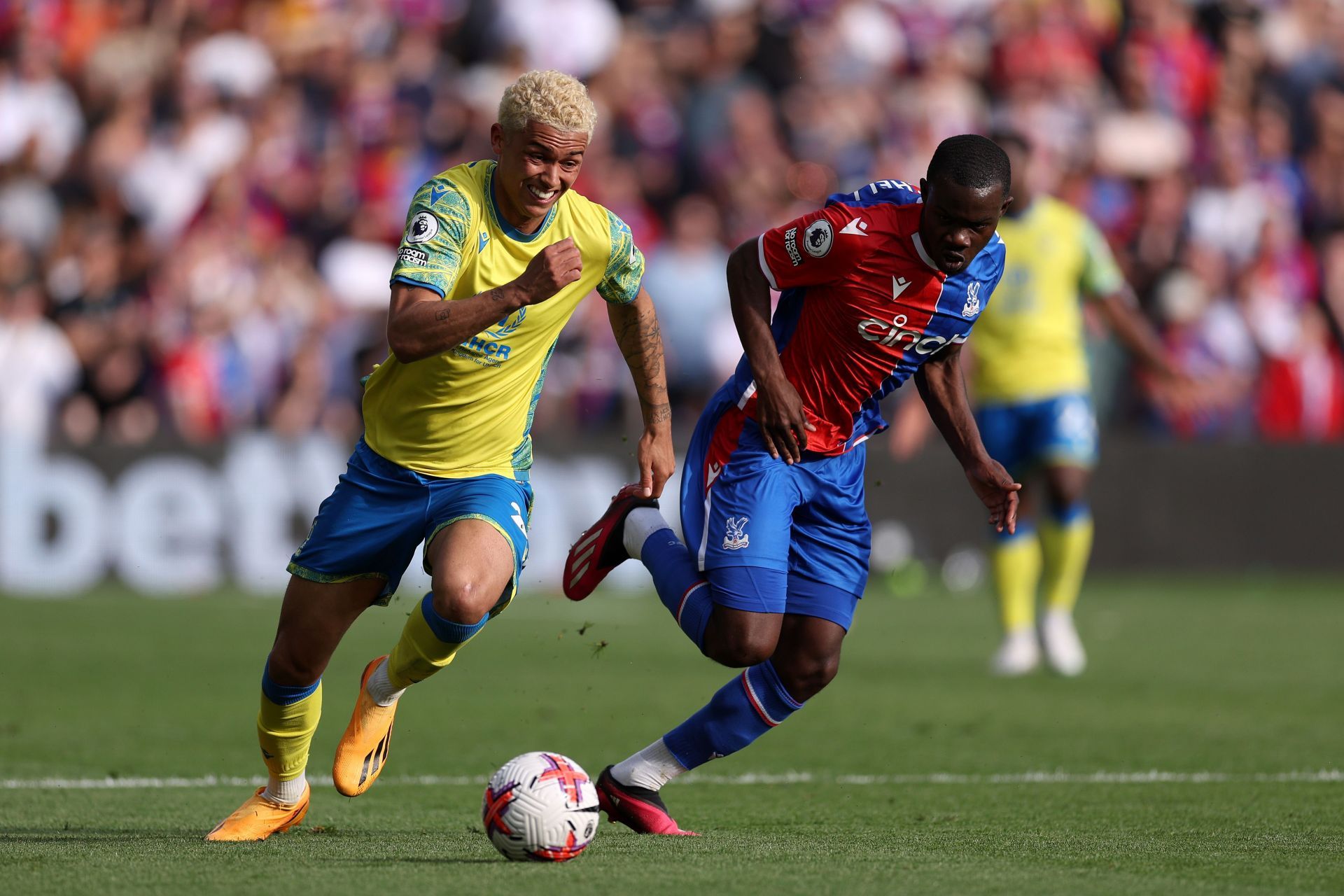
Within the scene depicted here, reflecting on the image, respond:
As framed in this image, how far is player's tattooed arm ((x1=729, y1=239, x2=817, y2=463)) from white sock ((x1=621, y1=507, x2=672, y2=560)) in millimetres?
621

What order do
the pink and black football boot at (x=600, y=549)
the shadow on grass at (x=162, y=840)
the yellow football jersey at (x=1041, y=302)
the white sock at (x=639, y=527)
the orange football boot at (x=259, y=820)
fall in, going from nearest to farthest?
the shadow on grass at (x=162, y=840)
the orange football boot at (x=259, y=820)
the white sock at (x=639, y=527)
the pink and black football boot at (x=600, y=549)
the yellow football jersey at (x=1041, y=302)

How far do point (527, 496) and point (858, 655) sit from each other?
5.94 meters

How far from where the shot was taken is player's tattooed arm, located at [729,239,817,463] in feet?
20.0

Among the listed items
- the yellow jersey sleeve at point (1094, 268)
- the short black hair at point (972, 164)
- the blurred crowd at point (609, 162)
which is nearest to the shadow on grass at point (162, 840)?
the short black hair at point (972, 164)

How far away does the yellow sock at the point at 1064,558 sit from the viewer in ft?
36.0

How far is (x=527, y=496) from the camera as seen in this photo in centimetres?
634

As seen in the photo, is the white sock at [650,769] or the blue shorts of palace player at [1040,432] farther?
the blue shorts of palace player at [1040,432]

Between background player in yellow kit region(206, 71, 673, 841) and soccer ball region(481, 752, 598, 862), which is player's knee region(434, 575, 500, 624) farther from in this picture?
soccer ball region(481, 752, 598, 862)

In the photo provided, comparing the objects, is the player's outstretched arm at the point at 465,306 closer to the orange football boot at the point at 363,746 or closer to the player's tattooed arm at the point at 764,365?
the player's tattooed arm at the point at 764,365

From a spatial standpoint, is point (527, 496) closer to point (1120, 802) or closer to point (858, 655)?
point (1120, 802)

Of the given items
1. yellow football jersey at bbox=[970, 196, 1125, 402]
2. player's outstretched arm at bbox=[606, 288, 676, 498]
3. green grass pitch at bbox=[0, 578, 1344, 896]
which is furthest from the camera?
yellow football jersey at bbox=[970, 196, 1125, 402]

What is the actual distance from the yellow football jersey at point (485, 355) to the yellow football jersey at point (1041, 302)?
5041 mm

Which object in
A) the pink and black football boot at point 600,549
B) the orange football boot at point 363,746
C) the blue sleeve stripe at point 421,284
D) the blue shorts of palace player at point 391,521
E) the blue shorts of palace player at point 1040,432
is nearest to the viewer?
the blue sleeve stripe at point 421,284

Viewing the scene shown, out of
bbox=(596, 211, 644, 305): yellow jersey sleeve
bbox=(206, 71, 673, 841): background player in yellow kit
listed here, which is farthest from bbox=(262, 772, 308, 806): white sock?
bbox=(596, 211, 644, 305): yellow jersey sleeve
